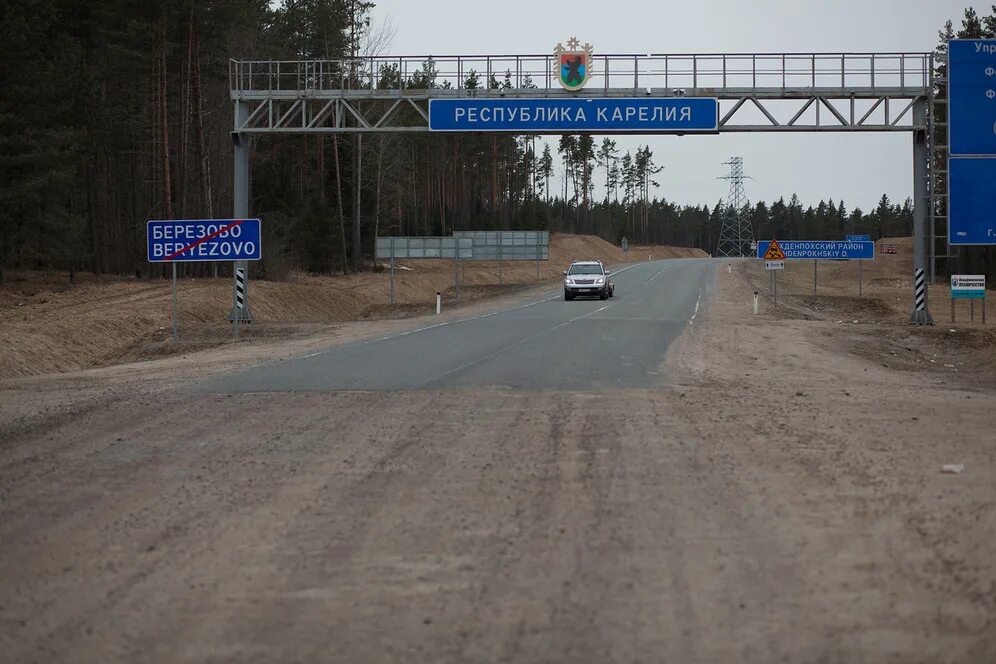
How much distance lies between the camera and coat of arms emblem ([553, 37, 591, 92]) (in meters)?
32.3

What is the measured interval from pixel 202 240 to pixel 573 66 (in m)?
12.3

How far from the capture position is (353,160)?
67.6m

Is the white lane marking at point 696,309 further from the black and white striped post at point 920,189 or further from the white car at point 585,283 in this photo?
the black and white striped post at point 920,189

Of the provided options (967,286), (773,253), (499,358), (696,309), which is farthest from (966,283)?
(499,358)

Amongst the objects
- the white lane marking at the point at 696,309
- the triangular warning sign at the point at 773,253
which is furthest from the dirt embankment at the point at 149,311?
the triangular warning sign at the point at 773,253

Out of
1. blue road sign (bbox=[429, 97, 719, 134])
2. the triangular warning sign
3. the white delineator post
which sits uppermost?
blue road sign (bbox=[429, 97, 719, 134])

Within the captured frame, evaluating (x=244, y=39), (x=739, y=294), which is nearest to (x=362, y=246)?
(x=244, y=39)

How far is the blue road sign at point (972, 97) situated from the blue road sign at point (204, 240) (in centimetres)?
1770

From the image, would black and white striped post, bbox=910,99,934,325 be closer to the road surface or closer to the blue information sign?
the blue information sign

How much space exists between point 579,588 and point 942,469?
5.22 meters

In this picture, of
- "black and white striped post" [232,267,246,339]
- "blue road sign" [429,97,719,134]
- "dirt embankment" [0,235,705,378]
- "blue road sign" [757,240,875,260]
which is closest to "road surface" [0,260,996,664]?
"dirt embankment" [0,235,705,378]

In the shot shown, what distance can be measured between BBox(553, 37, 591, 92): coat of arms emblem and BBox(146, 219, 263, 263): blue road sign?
1043 cm

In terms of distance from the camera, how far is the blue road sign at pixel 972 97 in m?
26.0

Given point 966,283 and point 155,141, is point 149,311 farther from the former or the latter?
point 966,283
